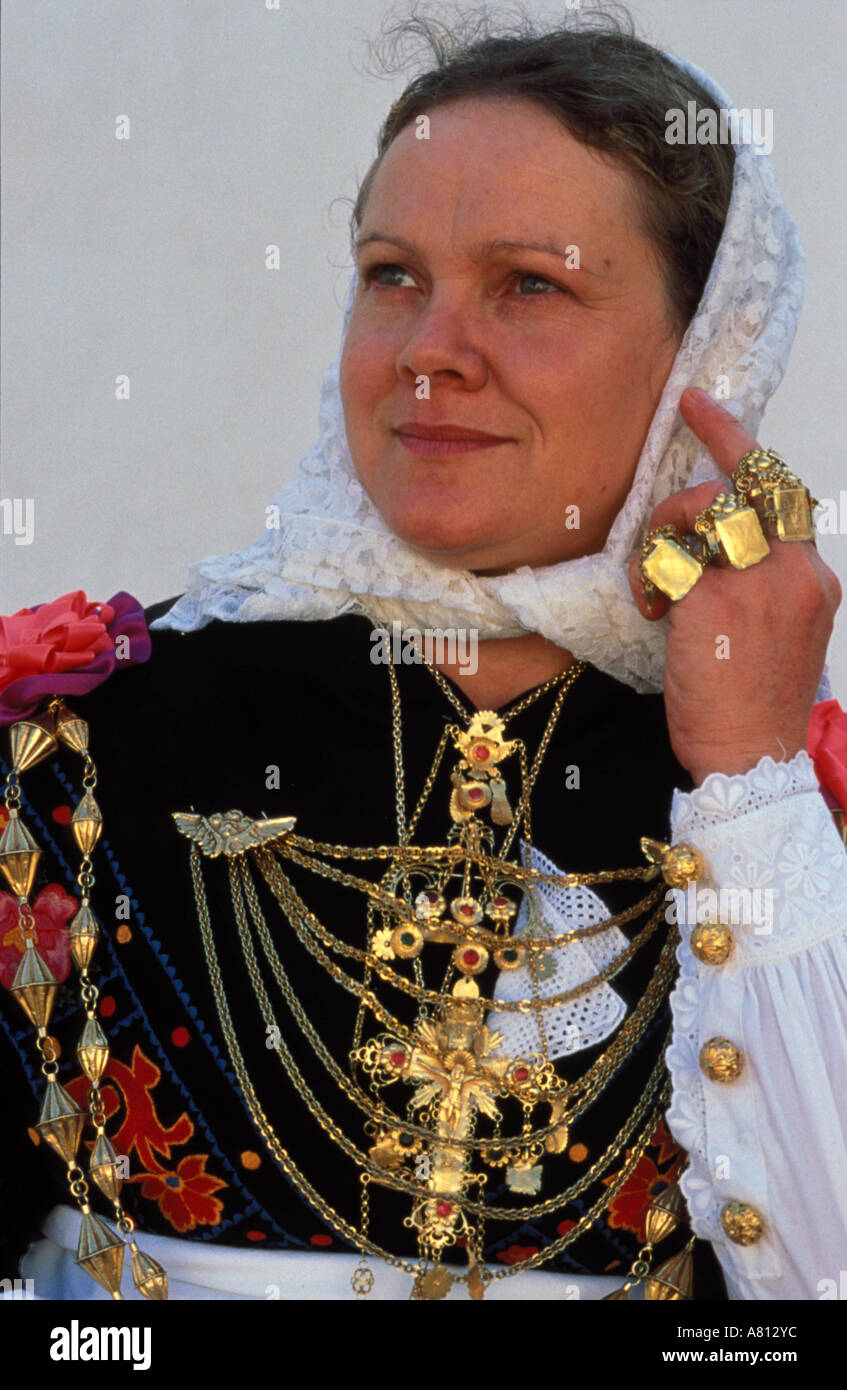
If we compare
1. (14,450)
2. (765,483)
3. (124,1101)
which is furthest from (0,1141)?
(14,450)

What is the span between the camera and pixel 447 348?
1.95m

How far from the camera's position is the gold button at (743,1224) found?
1.78 metres

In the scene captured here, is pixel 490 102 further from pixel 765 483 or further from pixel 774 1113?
pixel 774 1113

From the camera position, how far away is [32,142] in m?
3.46

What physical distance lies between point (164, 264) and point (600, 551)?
1630 millimetres

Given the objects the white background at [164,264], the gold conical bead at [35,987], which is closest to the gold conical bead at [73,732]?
the gold conical bead at [35,987]

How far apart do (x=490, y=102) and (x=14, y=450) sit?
5.33 ft

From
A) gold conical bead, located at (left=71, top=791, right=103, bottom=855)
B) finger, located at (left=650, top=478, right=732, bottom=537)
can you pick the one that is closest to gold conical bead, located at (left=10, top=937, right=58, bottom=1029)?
gold conical bead, located at (left=71, top=791, right=103, bottom=855)

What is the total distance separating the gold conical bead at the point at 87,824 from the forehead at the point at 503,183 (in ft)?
2.40

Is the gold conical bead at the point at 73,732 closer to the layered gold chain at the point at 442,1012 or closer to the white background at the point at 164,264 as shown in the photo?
the layered gold chain at the point at 442,1012

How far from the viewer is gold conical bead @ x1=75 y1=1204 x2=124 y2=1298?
74.8 inches

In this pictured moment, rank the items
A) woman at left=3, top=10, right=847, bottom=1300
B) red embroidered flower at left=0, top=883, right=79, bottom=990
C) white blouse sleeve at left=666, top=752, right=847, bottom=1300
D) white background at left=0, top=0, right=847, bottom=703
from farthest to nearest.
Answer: white background at left=0, top=0, right=847, bottom=703 → red embroidered flower at left=0, top=883, right=79, bottom=990 → woman at left=3, top=10, right=847, bottom=1300 → white blouse sleeve at left=666, top=752, right=847, bottom=1300

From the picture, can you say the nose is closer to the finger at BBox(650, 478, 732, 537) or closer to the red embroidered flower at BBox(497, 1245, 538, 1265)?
the finger at BBox(650, 478, 732, 537)

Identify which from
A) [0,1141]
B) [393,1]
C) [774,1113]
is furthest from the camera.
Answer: [393,1]
